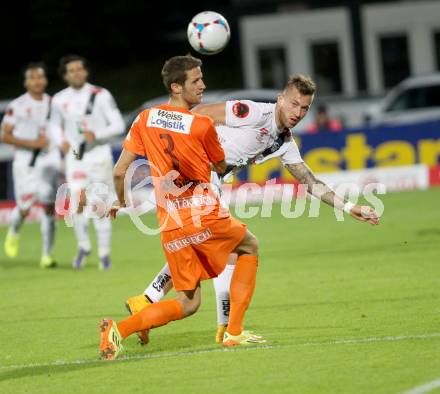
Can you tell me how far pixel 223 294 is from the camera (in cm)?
939

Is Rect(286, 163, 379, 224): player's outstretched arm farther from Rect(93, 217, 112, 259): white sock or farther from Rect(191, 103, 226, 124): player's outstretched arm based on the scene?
Rect(93, 217, 112, 259): white sock

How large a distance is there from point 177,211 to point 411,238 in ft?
26.5

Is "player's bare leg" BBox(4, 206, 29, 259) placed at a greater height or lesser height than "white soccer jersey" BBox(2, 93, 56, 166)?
lesser

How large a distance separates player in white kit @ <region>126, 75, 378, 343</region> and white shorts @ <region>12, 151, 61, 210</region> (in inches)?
282

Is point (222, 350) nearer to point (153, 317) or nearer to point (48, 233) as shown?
point (153, 317)

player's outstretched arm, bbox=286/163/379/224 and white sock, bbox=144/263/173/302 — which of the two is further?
white sock, bbox=144/263/173/302

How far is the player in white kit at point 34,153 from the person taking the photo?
16203 mm

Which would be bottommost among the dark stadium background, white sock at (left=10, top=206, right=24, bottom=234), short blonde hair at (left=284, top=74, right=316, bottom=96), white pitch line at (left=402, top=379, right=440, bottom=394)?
white pitch line at (left=402, top=379, right=440, bottom=394)

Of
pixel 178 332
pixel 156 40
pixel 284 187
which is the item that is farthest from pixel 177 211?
pixel 156 40

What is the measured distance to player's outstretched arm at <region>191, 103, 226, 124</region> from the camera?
29.8ft

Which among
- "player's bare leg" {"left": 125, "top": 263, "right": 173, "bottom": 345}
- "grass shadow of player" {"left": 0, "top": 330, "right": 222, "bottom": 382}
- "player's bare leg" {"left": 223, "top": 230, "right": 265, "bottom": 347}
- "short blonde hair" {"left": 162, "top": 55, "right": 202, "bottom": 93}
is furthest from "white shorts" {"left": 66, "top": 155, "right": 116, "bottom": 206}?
"short blonde hair" {"left": 162, "top": 55, "right": 202, "bottom": 93}

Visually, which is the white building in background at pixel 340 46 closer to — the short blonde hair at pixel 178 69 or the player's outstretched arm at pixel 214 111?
the player's outstretched arm at pixel 214 111

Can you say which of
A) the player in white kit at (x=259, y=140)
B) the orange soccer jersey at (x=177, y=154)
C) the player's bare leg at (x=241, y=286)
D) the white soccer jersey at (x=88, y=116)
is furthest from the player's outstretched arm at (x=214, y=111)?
the white soccer jersey at (x=88, y=116)

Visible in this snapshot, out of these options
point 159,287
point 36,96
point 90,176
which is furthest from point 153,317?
point 36,96
